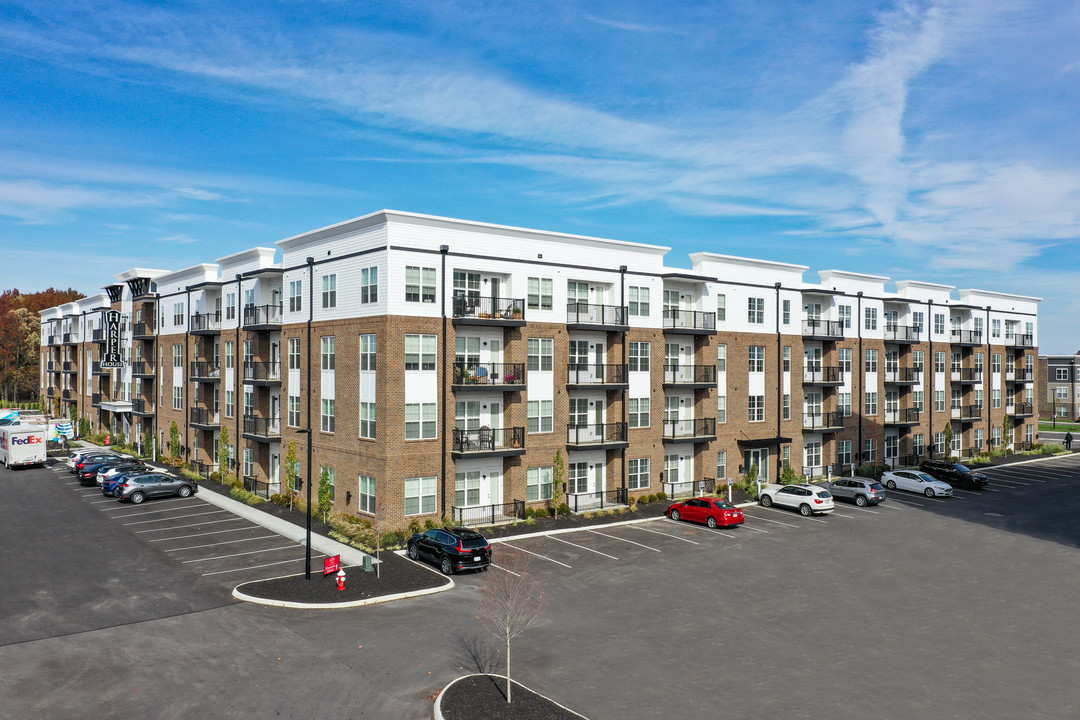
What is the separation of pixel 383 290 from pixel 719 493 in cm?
2487

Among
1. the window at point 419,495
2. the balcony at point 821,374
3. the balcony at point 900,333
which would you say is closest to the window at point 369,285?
the window at point 419,495

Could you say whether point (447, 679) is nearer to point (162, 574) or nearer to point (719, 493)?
point (162, 574)

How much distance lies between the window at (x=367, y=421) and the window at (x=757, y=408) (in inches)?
1020

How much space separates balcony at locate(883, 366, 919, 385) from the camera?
57.7 meters

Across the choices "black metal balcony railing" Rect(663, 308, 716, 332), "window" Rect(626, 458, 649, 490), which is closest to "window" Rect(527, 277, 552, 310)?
"black metal balcony railing" Rect(663, 308, 716, 332)

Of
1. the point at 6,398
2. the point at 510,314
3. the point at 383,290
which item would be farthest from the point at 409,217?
the point at 6,398

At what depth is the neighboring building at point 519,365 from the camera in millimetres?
34594

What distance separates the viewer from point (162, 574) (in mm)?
→ 26969

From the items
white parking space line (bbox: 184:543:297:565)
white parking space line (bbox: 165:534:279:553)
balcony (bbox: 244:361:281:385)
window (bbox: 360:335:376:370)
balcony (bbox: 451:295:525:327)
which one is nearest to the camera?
white parking space line (bbox: 184:543:297:565)

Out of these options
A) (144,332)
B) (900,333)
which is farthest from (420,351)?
(900,333)

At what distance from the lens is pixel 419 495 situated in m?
34.1

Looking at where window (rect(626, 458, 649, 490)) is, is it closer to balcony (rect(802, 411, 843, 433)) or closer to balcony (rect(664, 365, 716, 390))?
balcony (rect(664, 365, 716, 390))

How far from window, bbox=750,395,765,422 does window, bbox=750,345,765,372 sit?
1.87 m

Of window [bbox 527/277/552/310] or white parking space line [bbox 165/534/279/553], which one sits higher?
window [bbox 527/277/552/310]
